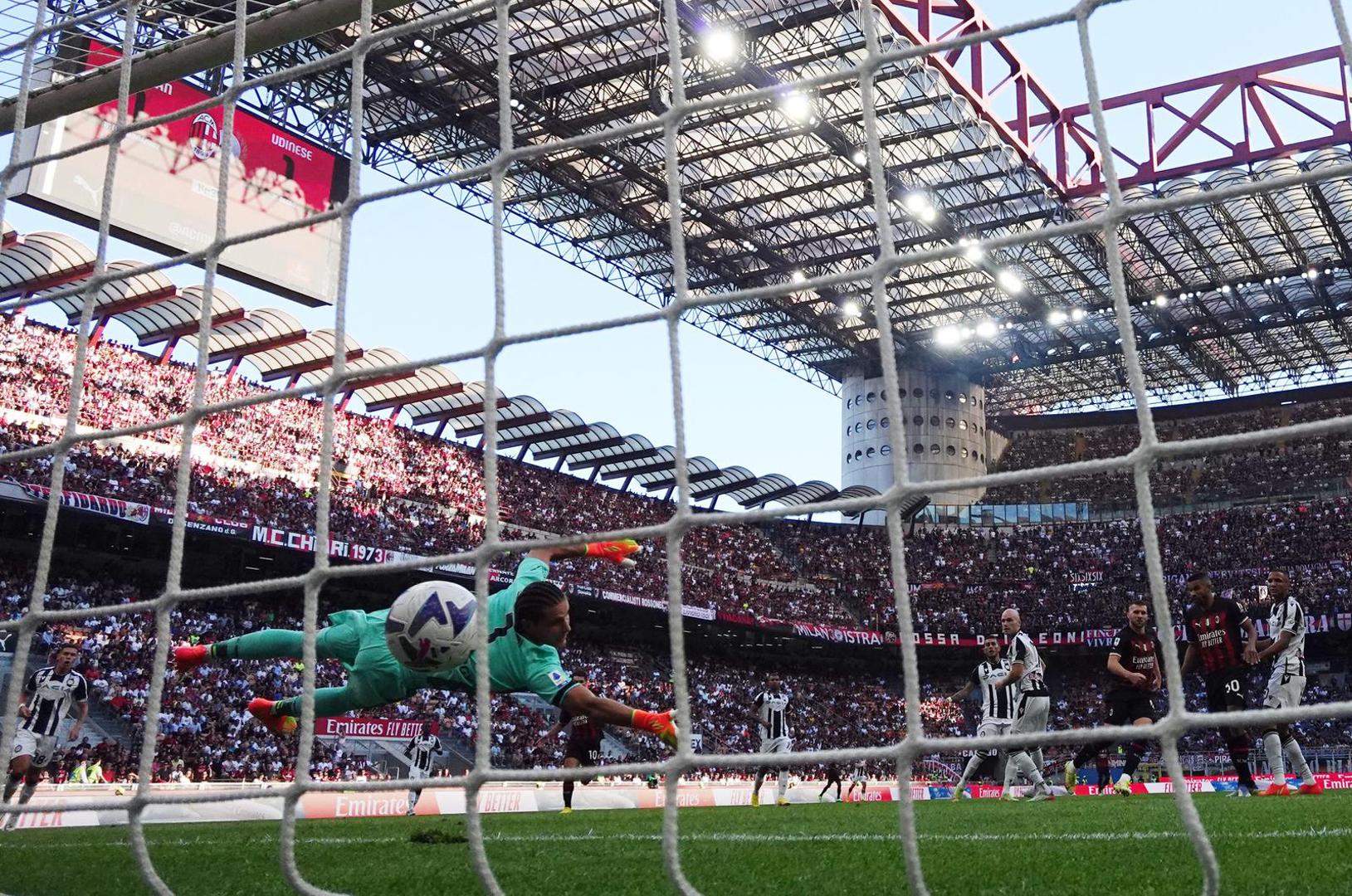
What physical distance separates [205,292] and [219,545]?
22.2 metres

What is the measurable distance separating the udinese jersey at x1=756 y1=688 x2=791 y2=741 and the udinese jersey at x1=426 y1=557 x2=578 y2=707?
29.4ft

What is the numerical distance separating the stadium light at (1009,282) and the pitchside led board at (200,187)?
17656 millimetres

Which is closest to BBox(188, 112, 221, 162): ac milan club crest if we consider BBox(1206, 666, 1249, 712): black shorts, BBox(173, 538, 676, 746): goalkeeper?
BBox(173, 538, 676, 746): goalkeeper

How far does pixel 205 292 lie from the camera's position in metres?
4.26

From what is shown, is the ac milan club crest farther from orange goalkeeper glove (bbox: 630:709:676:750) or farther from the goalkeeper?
orange goalkeeper glove (bbox: 630:709:676:750)

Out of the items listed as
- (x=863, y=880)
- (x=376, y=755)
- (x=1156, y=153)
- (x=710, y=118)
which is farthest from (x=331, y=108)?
(x=863, y=880)

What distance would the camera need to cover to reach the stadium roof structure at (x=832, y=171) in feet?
74.5

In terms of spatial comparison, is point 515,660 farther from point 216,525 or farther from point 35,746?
point 216,525

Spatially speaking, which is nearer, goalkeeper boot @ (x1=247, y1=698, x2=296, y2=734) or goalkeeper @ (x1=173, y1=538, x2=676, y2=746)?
goalkeeper @ (x1=173, y1=538, x2=676, y2=746)

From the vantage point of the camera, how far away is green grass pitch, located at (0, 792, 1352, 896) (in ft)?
11.8

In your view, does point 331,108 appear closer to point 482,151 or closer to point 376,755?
point 482,151

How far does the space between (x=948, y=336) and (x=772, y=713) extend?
25378 mm

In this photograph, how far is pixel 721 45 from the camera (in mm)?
22406

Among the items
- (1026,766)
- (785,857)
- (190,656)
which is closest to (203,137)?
(1026,766)
